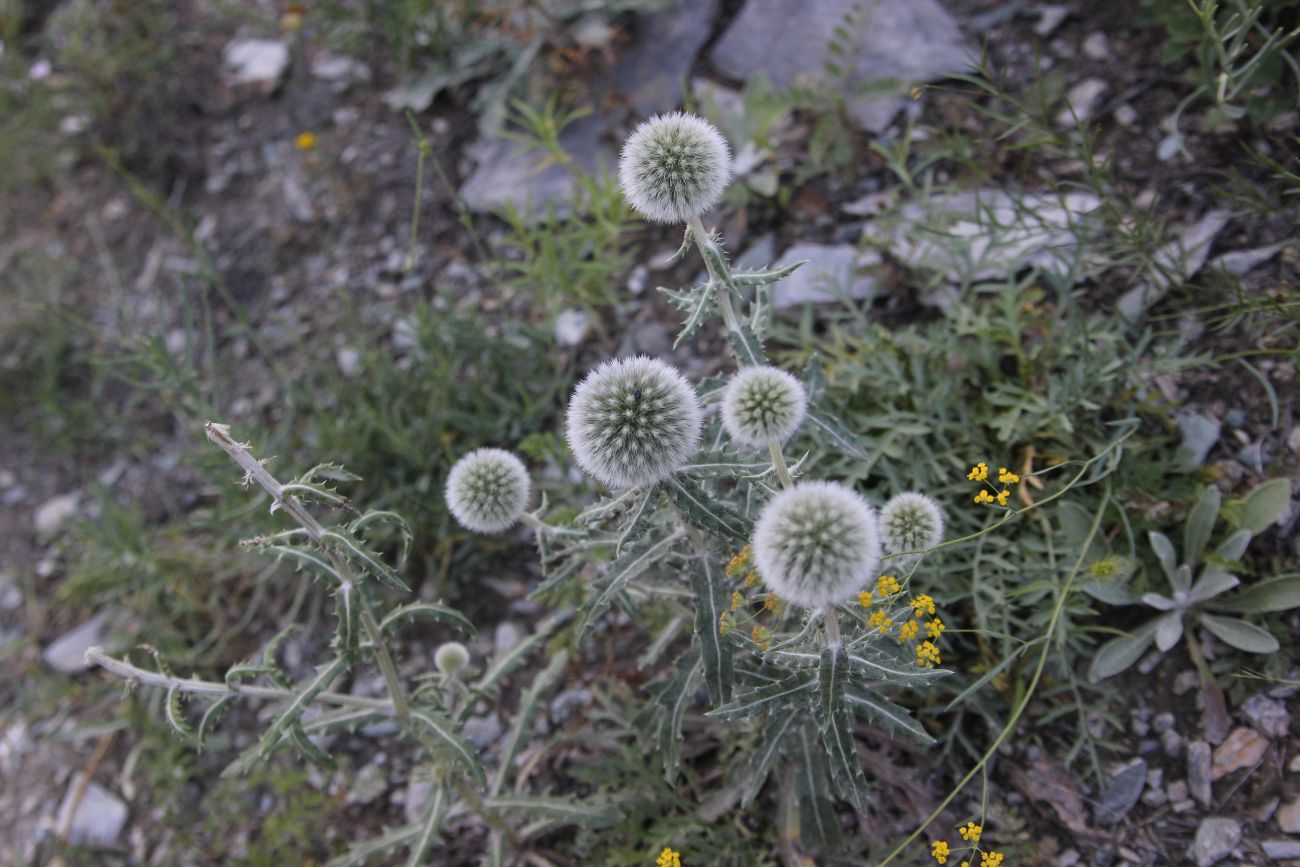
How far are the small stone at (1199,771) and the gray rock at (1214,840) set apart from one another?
6 cm

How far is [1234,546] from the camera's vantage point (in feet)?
9.74

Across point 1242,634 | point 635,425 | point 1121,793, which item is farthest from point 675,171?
point 1121,793

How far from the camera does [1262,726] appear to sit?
290 cm

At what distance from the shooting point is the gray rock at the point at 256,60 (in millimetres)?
6395

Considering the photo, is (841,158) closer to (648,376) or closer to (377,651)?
(648,376)

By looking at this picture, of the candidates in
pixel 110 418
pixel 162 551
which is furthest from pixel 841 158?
pixel 110 418

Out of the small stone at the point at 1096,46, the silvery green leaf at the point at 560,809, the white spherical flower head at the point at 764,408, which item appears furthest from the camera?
the small stone at the point at 1096,46

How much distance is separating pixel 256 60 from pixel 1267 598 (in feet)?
22.1

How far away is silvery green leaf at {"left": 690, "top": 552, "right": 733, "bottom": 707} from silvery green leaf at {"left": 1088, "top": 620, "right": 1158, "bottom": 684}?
4.25ft

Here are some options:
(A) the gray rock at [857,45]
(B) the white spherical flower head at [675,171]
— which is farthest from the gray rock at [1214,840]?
(A) the gray rock at [857,45]

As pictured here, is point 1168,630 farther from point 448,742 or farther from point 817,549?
point 448,742

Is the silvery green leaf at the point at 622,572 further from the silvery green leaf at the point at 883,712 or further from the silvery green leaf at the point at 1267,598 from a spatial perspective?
the silvery green leaf at the point at 1267,598

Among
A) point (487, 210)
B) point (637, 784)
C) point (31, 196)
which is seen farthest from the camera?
point (31, 196)

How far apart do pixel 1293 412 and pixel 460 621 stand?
2.97m
